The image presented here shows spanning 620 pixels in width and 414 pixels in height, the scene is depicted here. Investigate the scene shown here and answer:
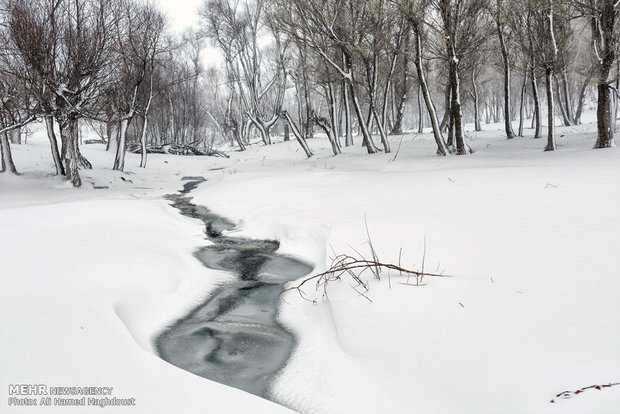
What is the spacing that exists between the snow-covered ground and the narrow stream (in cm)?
16

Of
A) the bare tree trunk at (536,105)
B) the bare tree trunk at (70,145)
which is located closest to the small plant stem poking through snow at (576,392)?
the bare tree trunk at (70,145)

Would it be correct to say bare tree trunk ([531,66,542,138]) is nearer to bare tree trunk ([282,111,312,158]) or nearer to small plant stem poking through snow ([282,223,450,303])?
bare tree trunk ([282,111,312,158])

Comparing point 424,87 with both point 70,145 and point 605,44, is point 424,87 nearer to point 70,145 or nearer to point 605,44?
point 605,44

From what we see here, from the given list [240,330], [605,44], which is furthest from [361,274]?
[605,44]

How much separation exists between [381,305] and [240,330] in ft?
4.15

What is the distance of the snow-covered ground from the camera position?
2031mm

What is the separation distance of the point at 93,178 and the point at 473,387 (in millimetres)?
15101

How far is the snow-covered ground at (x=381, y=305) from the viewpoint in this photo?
6.66 feet

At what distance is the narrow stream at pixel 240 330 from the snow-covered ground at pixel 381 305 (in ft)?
0.51

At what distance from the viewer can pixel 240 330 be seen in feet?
10.6

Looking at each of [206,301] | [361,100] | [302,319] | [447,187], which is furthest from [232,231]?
[361,100]

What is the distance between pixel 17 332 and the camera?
7.52ft

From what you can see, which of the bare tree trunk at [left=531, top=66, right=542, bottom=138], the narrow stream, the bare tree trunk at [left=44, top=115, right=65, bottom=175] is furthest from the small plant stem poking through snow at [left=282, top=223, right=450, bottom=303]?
the bare tree trunk at [left=531, top=66, right=542, bottom=138]

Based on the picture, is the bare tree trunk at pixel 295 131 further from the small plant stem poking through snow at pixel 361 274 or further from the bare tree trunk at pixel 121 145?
the small plant stem poking through snow at pixel 361 274
